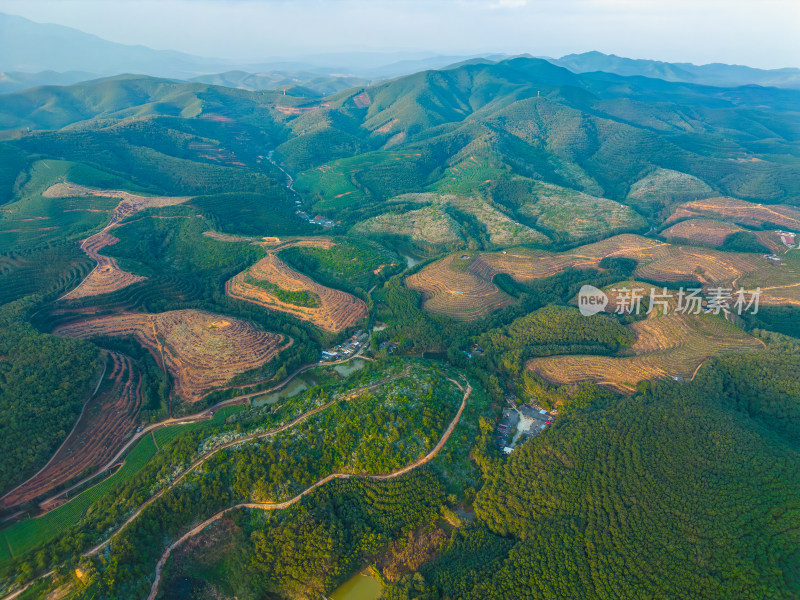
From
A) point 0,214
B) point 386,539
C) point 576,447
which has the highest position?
point 0,214

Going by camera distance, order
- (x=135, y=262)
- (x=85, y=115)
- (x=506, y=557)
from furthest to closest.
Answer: (x=85, y=115), (x=135, y=262), (x=506, y=557)

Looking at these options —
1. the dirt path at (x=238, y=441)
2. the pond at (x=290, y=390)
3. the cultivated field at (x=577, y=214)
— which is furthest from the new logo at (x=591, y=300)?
the pond at (x=290, y=390)

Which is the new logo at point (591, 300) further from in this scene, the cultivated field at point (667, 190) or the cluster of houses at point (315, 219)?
the cluster of houses at point (315, 219)

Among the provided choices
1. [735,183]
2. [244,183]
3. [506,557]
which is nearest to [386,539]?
[506,557]

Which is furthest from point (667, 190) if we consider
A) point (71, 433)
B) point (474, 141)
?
point (71, 433)

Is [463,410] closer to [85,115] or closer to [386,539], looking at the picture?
[386,539]

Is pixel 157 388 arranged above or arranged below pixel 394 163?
below

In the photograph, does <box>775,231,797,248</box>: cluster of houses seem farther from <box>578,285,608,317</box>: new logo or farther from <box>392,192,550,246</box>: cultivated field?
<box>578,285,608,317</box>: new logo
